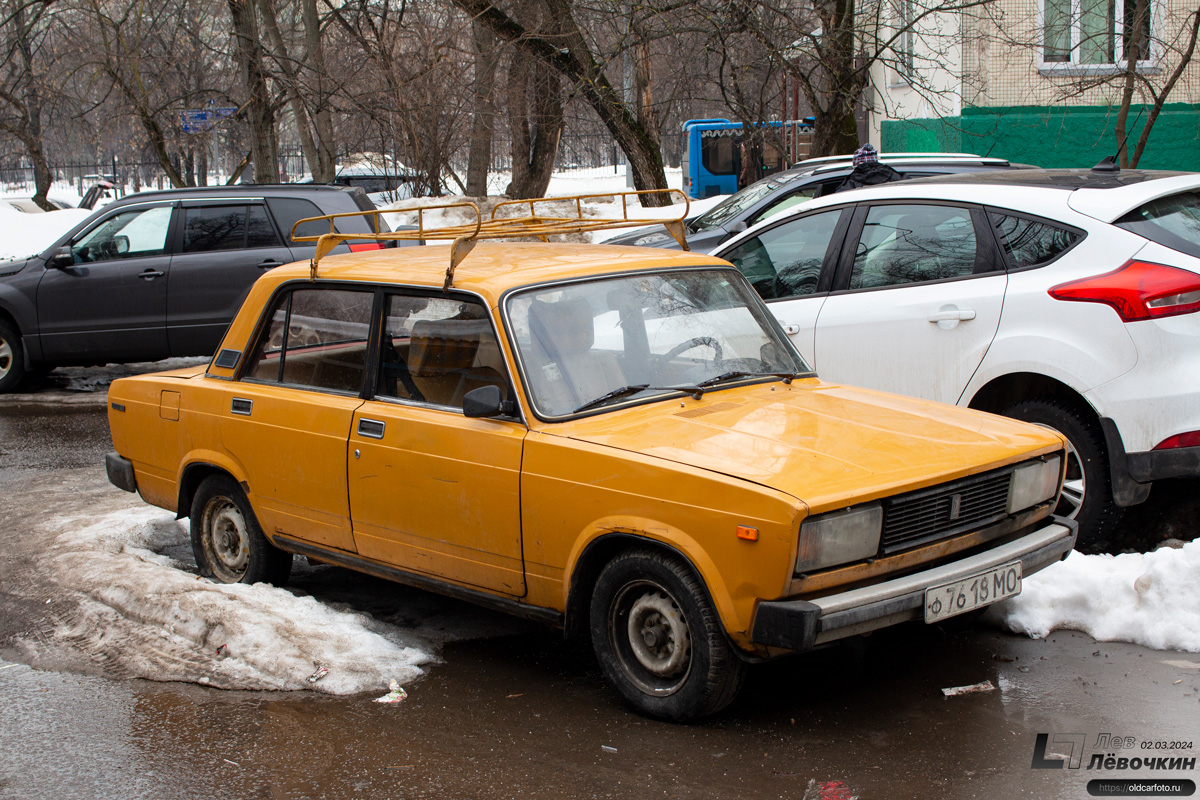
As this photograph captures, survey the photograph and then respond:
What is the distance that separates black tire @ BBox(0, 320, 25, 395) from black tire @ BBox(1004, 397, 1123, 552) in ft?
33.4

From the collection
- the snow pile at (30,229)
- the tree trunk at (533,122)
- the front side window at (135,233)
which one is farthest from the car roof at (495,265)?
the snow pile at (30,229)

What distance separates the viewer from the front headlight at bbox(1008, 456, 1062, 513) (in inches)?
161

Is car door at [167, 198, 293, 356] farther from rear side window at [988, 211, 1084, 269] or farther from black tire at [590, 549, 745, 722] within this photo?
black tire at [590, 549, 745, 722]

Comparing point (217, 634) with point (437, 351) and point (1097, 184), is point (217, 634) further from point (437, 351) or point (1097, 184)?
point (1097, 184)

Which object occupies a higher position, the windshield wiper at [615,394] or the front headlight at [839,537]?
the windshield wiper at [615,394]

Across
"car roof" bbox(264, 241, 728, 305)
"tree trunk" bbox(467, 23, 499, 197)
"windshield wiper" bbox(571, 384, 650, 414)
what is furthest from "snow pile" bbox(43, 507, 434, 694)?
"tree trunk" bbox(467, 23, 499, 197)

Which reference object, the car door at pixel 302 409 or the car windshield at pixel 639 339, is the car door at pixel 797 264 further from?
the car door at pixel 302 409

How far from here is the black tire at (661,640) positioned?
3.70 m

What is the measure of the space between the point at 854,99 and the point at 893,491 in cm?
1458

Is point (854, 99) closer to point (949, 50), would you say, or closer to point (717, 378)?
point (949, 50)

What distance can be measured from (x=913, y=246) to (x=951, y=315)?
0.53 meters

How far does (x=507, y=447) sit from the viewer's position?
4227 mm

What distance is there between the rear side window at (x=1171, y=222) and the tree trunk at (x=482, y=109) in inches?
704

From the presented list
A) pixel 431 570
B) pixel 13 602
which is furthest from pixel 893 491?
pixel 13 602
